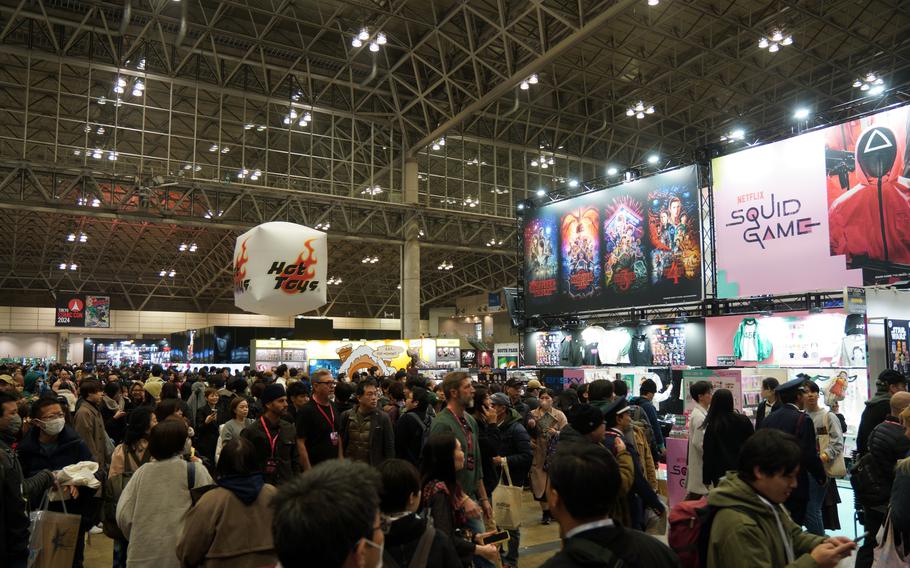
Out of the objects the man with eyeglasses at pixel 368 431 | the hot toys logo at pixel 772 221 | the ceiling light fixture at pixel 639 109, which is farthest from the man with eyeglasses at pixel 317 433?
A: the ceiling light fixture at pixel 639 109

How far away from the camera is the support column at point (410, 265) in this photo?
23125 millimetres

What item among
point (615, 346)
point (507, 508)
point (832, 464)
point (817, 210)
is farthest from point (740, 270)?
point (507, 508)

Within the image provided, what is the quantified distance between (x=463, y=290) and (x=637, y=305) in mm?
25391

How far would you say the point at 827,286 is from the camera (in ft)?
46.1

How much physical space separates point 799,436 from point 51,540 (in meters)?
4.71

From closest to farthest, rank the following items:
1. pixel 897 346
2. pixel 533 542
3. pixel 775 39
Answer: pixel 533 542 < pixel 897 346 < pixel 775 39

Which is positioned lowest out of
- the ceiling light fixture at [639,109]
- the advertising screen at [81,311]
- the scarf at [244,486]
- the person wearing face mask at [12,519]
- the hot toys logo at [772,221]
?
the person wearing face mask at [12,519]

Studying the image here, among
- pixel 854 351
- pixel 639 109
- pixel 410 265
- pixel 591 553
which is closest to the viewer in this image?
pixel 591 553

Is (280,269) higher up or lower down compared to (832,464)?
higher up

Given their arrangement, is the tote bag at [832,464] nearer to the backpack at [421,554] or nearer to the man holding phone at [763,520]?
the man holding phone at [763,520]

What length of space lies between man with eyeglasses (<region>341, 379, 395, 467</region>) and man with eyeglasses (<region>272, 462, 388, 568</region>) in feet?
12.5

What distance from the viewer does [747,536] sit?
210 cm

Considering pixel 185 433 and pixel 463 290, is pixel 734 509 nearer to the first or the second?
pixel 185 433

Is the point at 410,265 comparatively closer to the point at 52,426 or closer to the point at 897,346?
the point at 897,346
